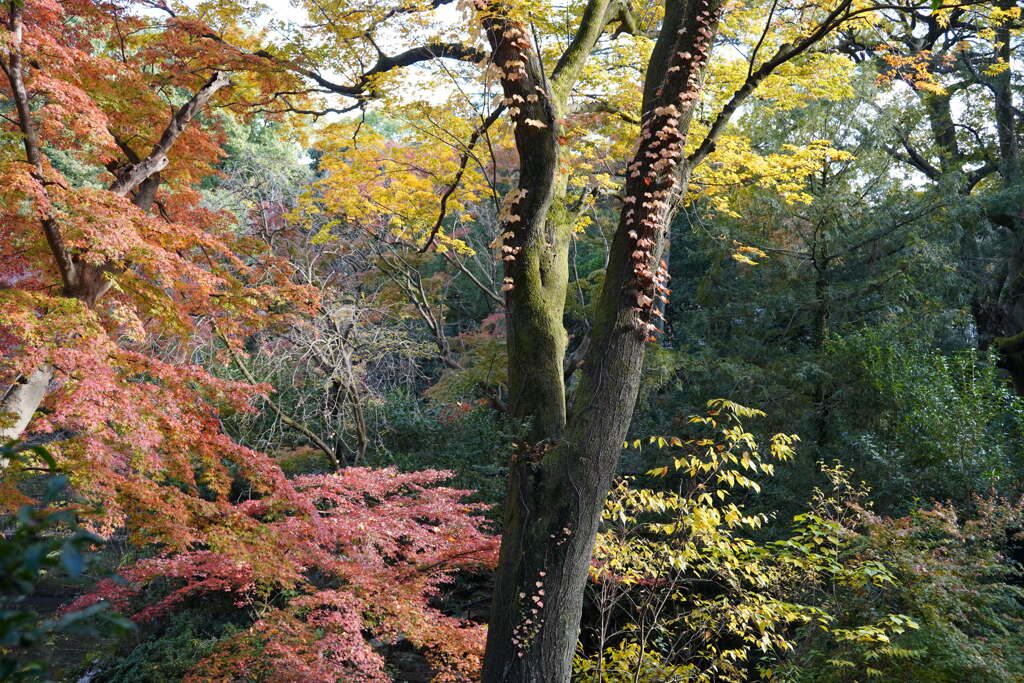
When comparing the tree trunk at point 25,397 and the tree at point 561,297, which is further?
the tree trunk at point 25,397

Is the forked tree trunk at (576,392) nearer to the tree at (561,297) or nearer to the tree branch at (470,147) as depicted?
the tree at (561,297)

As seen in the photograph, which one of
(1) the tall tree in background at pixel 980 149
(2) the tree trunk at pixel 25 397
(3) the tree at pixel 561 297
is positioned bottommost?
(2) the tree trunk at pixel 25 397

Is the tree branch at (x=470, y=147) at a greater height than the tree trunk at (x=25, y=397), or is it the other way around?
the tree branch at (x=470, y=147)

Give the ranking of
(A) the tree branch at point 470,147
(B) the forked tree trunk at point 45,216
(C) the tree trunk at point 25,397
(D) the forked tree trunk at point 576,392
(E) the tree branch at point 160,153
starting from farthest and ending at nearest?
(E) the tree branch at point 160,153 < (C) the tree trunk at point 25,397 < (B) the forked tree trunk at point 45,216 < (A) the tree branch at point 470,147 < (D) the forked tree trunk at point 576,392

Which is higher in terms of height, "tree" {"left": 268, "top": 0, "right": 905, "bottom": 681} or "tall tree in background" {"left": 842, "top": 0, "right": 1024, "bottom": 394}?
"tall tree in background" {"left": 842, "top": 0, "right": 1024, "bottom": 394}

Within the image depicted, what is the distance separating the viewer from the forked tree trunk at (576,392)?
3.21 metres

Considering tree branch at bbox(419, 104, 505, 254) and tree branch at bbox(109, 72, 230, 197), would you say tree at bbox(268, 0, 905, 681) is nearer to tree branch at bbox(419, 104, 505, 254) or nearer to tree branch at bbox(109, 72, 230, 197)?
tree branch at bbox(419, 104, 505, 254)

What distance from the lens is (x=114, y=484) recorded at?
452cm

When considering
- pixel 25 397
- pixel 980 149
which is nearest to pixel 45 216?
pixel 25 397

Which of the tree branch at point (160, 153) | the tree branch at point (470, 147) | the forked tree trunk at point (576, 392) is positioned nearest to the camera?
the forked tree trunk at point (576, 392)

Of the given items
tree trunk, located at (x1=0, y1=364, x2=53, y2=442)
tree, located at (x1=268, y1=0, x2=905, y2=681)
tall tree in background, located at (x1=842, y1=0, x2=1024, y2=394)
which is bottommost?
tree trunk, located at (x1=0, y1=364, x2=53, y2=442)

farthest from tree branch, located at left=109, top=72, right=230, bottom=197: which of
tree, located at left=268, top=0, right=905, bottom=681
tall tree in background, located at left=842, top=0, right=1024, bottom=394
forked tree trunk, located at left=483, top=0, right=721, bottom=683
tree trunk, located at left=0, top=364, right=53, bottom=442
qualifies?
tall tree in background, located at left=842, top=0, right=1024, bottom=394

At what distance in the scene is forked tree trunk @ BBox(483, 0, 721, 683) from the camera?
126 inches

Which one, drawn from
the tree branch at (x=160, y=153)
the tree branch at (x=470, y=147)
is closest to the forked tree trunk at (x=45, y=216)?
the tree branch at (x=160, y=153)
